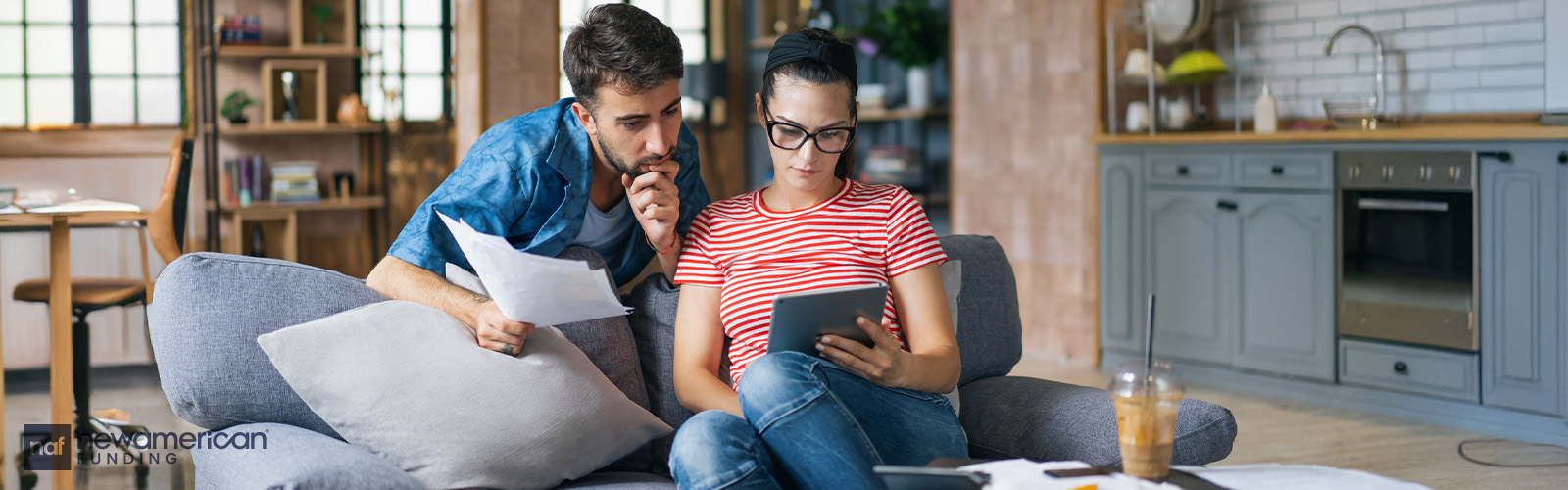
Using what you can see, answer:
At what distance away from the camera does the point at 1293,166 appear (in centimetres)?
405

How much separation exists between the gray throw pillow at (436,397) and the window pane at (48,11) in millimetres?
5207

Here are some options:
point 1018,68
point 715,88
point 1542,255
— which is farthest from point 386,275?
point 715,88

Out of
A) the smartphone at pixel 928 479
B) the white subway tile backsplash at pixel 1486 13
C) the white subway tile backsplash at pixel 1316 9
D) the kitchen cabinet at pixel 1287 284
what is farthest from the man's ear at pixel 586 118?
the white subway tile backsplash at pixel 1316 9

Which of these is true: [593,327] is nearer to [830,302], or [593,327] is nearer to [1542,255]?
[830,302]

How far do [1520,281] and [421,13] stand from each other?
5.41 m

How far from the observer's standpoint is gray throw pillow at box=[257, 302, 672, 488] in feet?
5.31

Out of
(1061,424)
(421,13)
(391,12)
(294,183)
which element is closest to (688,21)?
(421,13)

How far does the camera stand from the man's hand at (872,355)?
163 cm

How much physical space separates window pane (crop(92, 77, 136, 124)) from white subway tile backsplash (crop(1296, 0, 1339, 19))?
17.6 feet

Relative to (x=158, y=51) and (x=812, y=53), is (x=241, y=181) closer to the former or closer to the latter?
(x=158, y=51)

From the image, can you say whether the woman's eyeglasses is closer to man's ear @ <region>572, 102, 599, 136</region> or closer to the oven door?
man's ear @ <region>572, 102, 599, 136</region>

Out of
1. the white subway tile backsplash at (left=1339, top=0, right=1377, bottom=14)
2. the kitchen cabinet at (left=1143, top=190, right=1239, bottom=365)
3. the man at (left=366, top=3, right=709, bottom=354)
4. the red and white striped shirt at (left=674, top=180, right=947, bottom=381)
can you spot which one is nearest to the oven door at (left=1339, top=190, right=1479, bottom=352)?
the kitchen cabinet at (left=1143, top=190, right=1239, bottom=365)

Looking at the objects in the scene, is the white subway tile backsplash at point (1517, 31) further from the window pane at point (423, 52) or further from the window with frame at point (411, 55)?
the window pane at point (423, 52)

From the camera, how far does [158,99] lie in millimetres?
5965
